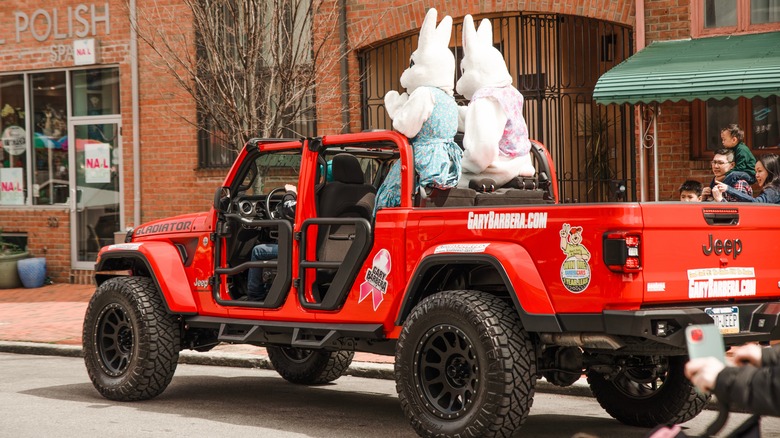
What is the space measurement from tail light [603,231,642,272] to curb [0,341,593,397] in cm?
301

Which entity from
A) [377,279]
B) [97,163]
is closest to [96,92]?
[97,163]

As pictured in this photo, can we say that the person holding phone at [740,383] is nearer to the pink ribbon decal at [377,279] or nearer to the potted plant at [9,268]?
the pink ribbon decal at [377,279]

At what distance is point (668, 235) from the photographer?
6055mm

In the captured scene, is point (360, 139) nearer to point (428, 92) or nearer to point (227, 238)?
point (428, 92)

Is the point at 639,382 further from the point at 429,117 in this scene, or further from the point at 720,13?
the point at 720,13

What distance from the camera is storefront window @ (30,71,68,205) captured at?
59.6 feet

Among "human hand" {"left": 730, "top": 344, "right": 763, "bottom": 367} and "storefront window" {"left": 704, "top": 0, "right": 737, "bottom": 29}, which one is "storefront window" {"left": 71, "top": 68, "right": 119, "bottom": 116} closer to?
"storefront window" {"left": 704, "top": 0, "right": 737, "bottom": 29}

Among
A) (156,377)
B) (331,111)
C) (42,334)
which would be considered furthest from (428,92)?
(331,111)

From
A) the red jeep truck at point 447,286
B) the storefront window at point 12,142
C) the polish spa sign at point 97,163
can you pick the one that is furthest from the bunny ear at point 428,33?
the storefront window at point 12,142

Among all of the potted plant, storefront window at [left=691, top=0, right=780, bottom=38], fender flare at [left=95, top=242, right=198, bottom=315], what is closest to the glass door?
the potted plant

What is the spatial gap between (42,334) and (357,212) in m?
6.18

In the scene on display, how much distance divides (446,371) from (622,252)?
4.03ft

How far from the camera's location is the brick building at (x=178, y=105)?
45.0ft

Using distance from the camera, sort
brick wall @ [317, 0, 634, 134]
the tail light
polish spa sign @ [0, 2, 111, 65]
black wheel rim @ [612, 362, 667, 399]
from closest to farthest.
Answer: the tail light
black wheel rim @ [612, 362, 667, 399]
brick wall @ [317, 0, 634, 134]
polish spa sign @ [0, 2, 111, 65]
